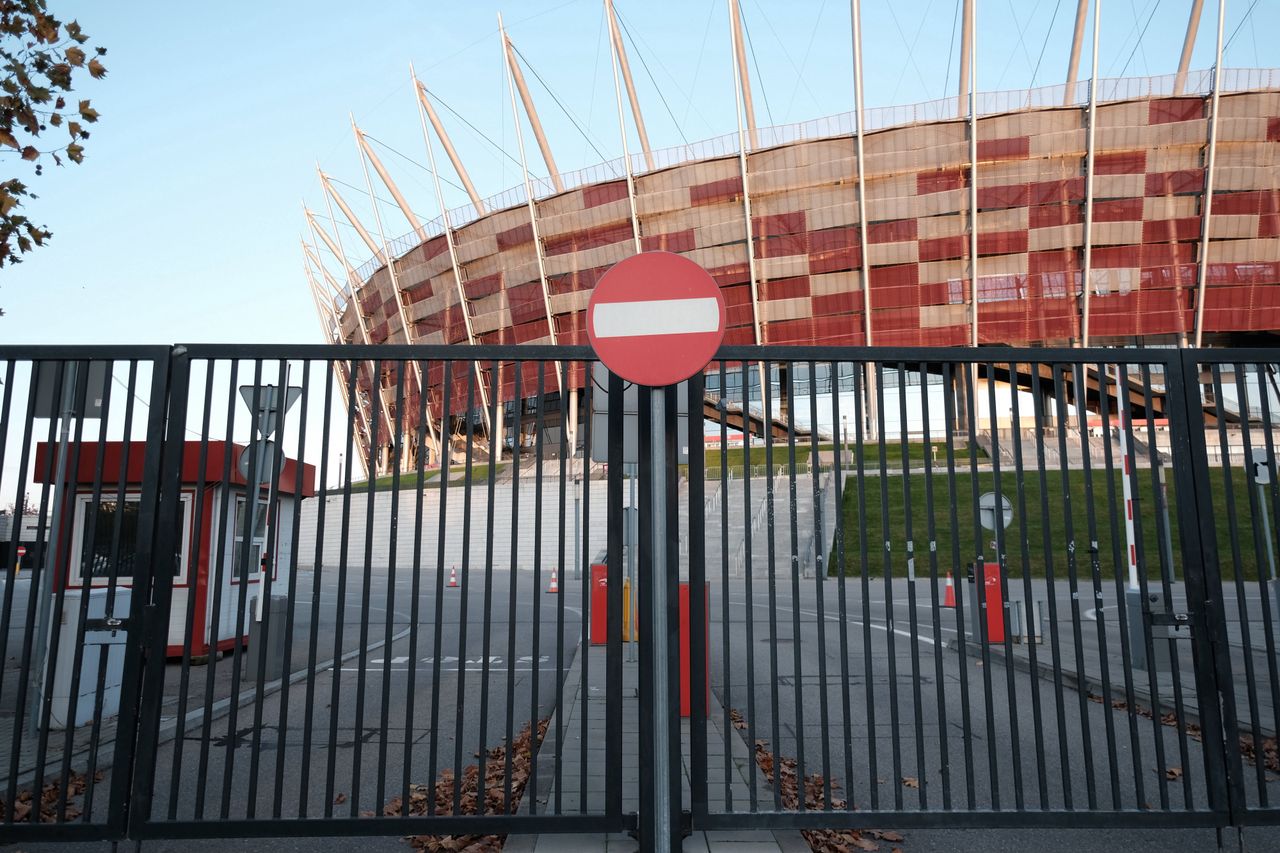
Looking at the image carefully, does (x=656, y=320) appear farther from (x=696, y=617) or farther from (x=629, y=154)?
(x=629, y=154)

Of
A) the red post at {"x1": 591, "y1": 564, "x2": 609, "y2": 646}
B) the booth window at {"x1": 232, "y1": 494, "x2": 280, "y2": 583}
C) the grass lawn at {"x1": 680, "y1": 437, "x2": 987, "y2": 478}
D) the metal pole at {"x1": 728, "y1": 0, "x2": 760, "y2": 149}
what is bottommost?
the red post at {"x1": 591, "y1": 564, "x2": 609, "y2": 646}

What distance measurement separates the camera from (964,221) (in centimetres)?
4397

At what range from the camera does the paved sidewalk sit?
368 cm

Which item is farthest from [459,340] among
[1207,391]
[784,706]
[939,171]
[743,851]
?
[743,851]

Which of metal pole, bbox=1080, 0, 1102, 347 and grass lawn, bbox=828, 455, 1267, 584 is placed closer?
grass lawn, bbox=828, 455, 1267, 584

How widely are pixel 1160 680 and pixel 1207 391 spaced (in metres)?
49.4

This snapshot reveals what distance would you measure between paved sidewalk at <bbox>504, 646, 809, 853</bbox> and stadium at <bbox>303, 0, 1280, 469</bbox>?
33563 mm

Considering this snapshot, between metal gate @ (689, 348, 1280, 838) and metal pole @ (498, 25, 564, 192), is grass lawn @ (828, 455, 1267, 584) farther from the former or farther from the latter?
metal pole @ (498, 25, 564, 192)

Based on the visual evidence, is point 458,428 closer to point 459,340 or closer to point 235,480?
point 459,340

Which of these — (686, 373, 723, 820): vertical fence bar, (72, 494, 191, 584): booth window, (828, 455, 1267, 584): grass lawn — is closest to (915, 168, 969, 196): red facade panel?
(828, 455, 1267, 584): grass lawn

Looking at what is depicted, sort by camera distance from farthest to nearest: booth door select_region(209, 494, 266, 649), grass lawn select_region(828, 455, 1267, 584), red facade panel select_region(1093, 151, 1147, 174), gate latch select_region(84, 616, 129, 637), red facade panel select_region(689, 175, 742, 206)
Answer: red facade panel select_region(689, 175, 742, 206) → red facade panel select_region(1093, 151, 1147, 174) → grass lawn select_region(828, 455, 1267, 584) → booth door select_region(209, 494, 266, 649) → gate latch select_region(84, 616, 129, 637)

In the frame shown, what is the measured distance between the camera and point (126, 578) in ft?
29.1

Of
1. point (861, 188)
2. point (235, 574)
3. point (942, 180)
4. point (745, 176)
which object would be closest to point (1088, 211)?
point (942, 180)

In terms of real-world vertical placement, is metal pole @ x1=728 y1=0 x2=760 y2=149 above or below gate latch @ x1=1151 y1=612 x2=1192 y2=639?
above
